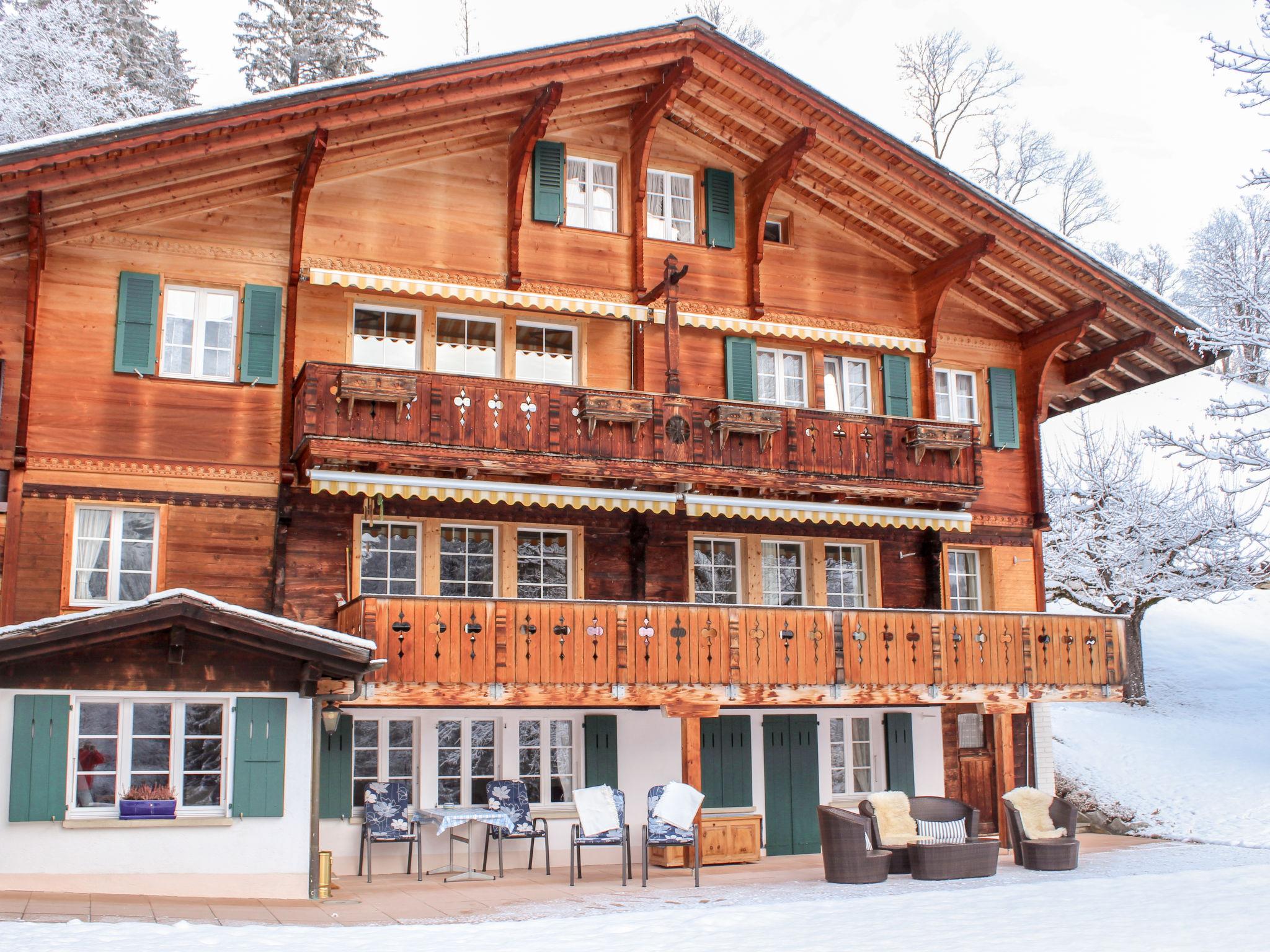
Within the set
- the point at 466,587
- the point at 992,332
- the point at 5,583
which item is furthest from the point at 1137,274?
the point at 5,583

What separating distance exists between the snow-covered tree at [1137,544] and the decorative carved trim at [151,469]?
19.2 m

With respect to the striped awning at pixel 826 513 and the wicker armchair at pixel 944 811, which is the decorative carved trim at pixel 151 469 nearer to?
the striped awning at pixel 826 513

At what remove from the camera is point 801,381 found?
2262cm

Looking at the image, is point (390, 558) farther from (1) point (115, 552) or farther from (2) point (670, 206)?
(2) point (670, 206)

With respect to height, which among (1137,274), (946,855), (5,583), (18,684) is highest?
(1137,274)

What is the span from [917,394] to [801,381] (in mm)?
2162

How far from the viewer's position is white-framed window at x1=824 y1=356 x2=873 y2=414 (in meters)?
22.9

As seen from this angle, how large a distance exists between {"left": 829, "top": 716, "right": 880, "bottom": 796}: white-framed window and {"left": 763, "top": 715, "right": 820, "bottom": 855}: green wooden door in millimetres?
499

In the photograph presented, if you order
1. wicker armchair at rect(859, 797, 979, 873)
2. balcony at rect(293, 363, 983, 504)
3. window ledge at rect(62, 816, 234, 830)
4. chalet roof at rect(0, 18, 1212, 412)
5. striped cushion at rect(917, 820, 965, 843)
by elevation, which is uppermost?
chalet roof at rect(0, 18, 1212, 412)

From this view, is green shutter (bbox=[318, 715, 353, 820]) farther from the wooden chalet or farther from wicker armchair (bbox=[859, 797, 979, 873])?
wicker armchair (bbox=[859, 797, 979, 873])

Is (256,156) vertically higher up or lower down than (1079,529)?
higher up

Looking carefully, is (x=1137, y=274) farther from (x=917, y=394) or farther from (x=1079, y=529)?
(x=917, y=394)

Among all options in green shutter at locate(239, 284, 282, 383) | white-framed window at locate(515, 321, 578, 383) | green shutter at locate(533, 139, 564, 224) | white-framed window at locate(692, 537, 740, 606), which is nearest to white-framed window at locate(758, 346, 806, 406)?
white-framed window at locate(692, 537, 740, 606)

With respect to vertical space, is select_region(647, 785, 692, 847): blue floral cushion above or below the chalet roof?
below
